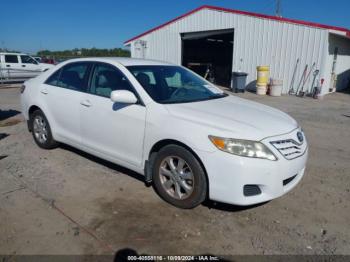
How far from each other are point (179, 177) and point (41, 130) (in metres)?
2.95

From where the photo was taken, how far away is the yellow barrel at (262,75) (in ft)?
47.0

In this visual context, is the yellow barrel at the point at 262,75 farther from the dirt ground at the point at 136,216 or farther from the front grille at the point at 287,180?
the front grille at the point at 287,180

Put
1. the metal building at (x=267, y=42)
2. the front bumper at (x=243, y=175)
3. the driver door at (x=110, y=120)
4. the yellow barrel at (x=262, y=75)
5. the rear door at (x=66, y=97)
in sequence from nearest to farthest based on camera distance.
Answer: the front bumper at (x=243, y=175)
the driver door at (x=110, y=120)
the rear door at (x=66, y=97)
the metal building at (x=267, y=42)
the yellow barrel at (x=262, y=75)

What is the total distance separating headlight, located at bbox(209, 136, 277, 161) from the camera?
297cm

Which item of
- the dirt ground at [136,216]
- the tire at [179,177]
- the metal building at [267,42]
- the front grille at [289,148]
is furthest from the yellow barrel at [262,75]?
the tire at [179,177]

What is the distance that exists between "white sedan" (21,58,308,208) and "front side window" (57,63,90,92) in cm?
2

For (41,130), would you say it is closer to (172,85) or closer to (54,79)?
(54,79)

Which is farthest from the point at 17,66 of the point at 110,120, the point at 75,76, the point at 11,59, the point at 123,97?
the point at 123,97

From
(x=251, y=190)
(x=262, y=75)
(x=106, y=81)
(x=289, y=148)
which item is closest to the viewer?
(x=251, y=190)

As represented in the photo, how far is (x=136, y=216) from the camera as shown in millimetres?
3285

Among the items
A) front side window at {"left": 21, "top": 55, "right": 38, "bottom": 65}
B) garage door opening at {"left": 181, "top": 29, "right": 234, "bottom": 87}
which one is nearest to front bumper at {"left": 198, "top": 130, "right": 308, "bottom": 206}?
front side window at {"left": 21, "top": 55, "right": 38, "bottom": 65}

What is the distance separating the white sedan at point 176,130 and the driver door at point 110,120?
0.04 ft

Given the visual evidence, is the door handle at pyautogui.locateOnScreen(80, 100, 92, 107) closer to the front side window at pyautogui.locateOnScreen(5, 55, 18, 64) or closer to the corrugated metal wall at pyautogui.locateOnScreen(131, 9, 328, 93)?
the corrugated metal wall at pyautogui.locateOnScreen(131, 9, 328, 93)

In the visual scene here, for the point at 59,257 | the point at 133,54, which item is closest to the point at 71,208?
the point at 59,257
